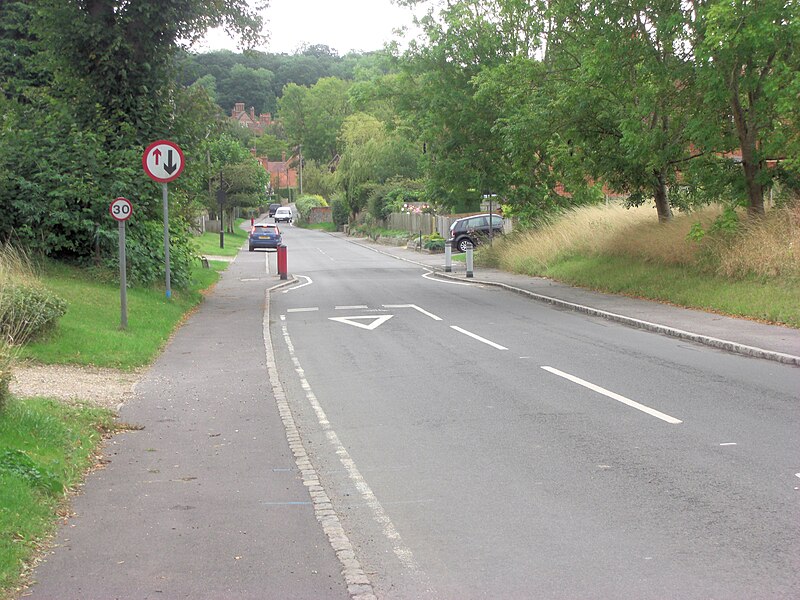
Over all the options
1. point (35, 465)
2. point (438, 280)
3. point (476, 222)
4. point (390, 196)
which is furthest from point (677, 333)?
point (390, 196)

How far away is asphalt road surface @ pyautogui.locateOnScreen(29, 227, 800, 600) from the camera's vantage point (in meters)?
4.75

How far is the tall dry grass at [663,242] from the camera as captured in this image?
18.1 m

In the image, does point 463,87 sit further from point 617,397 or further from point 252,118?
point 252,118

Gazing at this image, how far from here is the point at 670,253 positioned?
22.0m

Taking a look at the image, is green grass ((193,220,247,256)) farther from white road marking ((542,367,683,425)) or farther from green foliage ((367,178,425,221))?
white road marking ((542,367,683,425))

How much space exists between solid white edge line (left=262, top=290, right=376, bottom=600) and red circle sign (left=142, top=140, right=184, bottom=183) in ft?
27.5

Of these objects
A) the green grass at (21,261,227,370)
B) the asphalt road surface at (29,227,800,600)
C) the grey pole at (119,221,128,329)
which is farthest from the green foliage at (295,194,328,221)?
the asphalt road surface at (29,227,800,600)

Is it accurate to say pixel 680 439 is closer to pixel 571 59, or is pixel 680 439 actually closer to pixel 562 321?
pixel 562 321

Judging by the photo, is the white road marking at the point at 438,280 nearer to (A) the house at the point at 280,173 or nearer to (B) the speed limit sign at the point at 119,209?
(B) the speed limit sign at the point at 119,209

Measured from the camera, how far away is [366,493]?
646 centimetres

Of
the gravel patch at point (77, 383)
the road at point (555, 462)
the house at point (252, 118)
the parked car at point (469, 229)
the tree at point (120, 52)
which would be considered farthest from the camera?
the house at point (252, 118)

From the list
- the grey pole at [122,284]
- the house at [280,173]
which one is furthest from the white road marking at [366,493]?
the house at [280,173]

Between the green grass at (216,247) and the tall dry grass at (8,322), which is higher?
the tall dry grass at (8,322)

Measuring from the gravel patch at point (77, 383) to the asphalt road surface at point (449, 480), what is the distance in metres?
0.28
